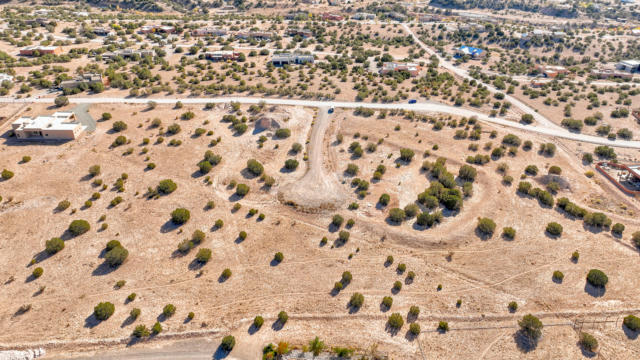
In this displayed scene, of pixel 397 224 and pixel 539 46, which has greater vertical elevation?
pixel 539 46

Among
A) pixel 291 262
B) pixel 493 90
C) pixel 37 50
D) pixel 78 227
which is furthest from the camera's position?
pixel 37 50

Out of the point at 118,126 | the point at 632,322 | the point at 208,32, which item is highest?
the point at 208,32

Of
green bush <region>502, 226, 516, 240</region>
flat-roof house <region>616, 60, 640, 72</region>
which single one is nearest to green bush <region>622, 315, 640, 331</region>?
green bush <region>502, 226, 516, 240</region>

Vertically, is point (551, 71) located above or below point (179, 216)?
above

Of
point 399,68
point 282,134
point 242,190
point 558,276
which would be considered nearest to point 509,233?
point 558,276

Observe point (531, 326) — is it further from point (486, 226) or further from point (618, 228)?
point (618, 228)

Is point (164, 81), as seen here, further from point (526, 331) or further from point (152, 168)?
point (526, 331)

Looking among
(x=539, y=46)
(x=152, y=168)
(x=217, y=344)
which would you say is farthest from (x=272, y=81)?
(x=539, y=46)

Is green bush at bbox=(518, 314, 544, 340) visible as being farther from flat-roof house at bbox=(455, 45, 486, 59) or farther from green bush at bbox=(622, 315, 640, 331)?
flat-roof house at bbox=(455, 45, 486, 59)
